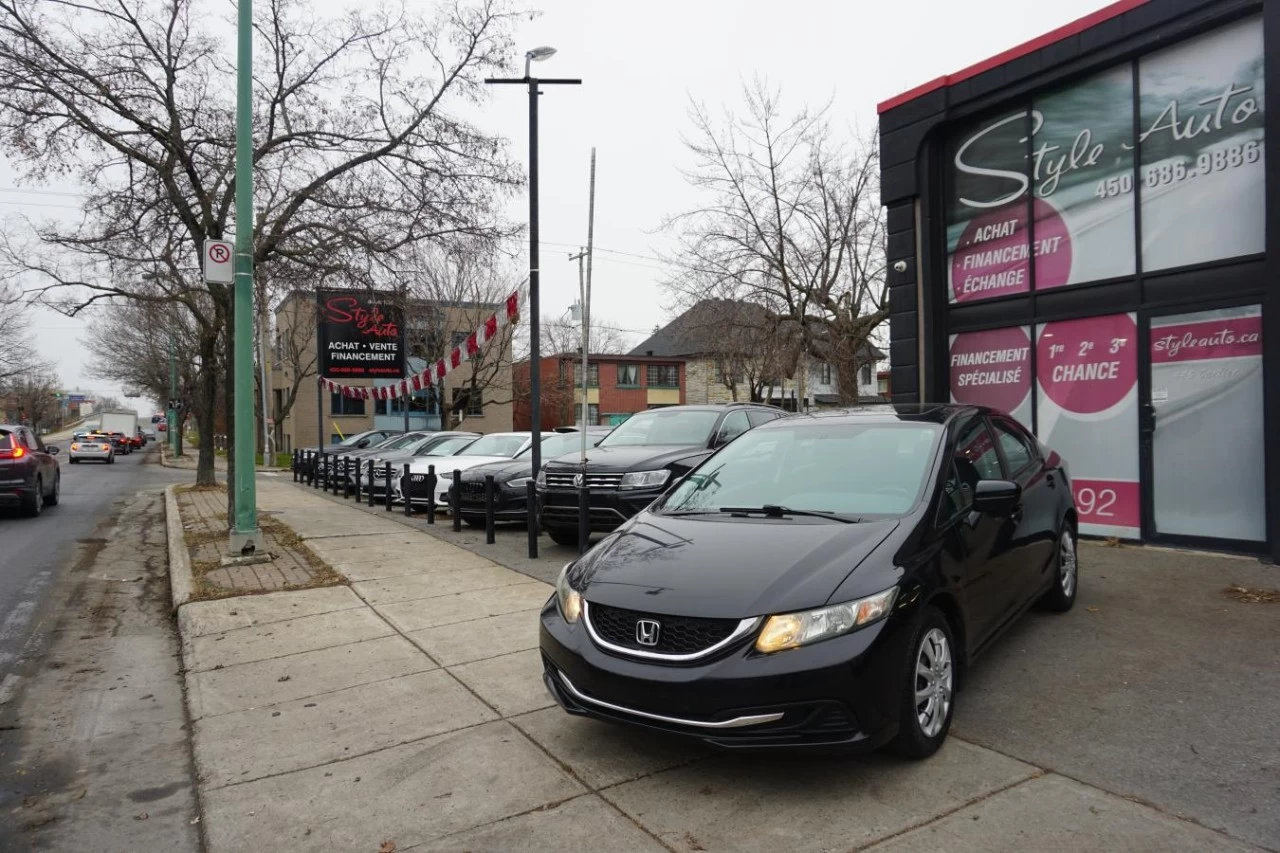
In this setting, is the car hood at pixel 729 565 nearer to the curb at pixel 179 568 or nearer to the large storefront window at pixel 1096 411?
the curb at pixel 179 568

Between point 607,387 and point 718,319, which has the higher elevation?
point 718,319

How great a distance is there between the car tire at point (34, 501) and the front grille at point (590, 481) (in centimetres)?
1077

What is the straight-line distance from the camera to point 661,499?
4926 millimetres

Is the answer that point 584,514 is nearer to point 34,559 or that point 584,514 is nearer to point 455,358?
point 34,559

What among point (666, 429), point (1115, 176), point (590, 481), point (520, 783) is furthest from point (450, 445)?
point (520, 783)

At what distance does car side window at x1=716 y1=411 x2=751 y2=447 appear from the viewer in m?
9.41

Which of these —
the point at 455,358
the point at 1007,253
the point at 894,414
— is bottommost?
the point at 894,414

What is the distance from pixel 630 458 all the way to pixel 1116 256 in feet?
17.6

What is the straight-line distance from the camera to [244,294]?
→ 9.27 meters

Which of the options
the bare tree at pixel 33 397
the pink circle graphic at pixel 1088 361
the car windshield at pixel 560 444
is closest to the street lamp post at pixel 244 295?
the car windshield at pixel 560 444

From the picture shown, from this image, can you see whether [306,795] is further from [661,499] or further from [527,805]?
[661,499]

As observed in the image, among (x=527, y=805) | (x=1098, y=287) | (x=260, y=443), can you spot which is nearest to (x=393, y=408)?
(x=260, y=443)

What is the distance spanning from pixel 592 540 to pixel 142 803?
6359mm

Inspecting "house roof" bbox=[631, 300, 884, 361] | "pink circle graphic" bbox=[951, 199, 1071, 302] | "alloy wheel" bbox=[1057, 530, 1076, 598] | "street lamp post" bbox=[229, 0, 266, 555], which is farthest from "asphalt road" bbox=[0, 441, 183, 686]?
"house roof" bbox=[631, 300, 884, 361]
